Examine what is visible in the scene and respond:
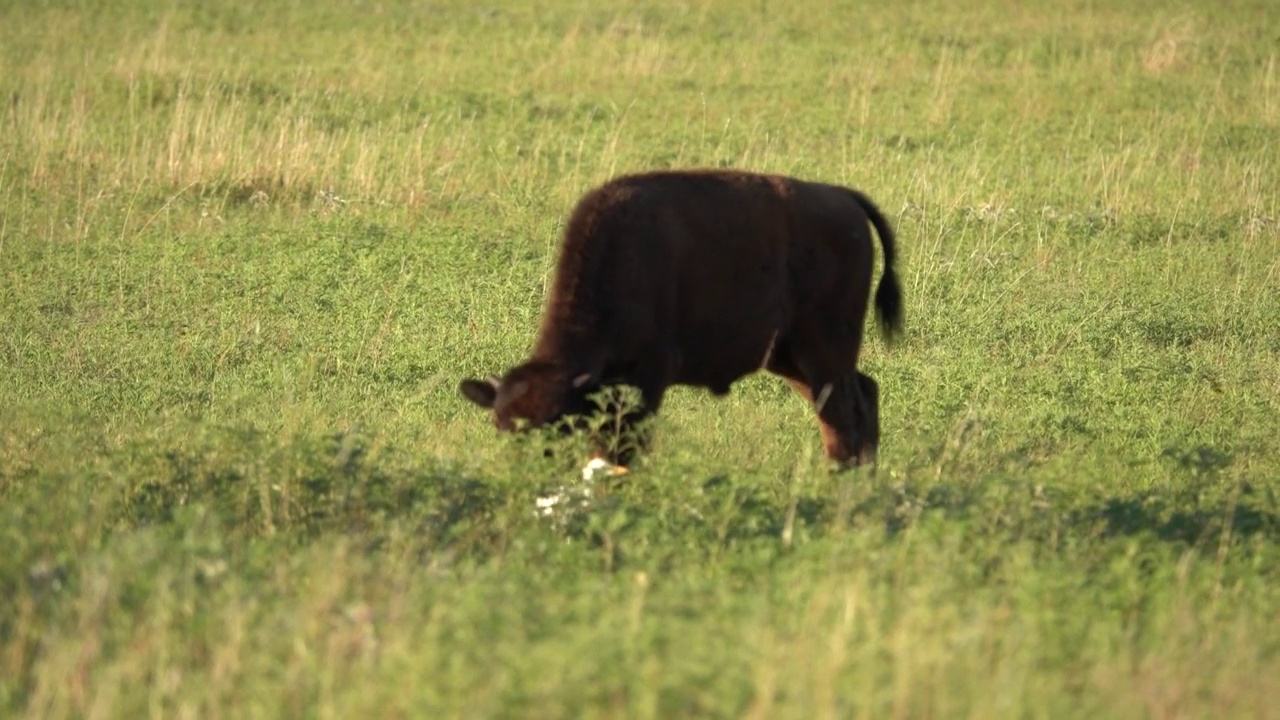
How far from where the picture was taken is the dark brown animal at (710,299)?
22.6 feet

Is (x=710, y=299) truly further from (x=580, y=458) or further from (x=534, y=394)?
(x=580, y=458)

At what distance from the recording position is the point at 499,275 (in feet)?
36.2

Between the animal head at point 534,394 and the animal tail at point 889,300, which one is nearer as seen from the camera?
the animal head at point 534,394

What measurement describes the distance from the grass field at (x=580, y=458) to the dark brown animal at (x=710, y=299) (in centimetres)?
32

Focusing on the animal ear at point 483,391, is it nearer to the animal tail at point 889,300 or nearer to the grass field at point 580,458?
the grass field at point 580,458

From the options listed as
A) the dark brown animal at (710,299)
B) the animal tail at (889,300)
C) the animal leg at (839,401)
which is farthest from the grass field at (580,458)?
the animal tail at (889,300)

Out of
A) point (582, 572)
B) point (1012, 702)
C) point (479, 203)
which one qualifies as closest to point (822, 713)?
point (1012, 702)

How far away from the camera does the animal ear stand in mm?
6656

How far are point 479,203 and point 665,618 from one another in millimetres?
8690

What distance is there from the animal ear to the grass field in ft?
1.06

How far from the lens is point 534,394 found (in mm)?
6531

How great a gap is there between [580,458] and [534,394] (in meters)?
0.33

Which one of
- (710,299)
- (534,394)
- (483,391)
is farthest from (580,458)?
(710,299)

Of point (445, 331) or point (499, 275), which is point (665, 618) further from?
point (499, 275)
